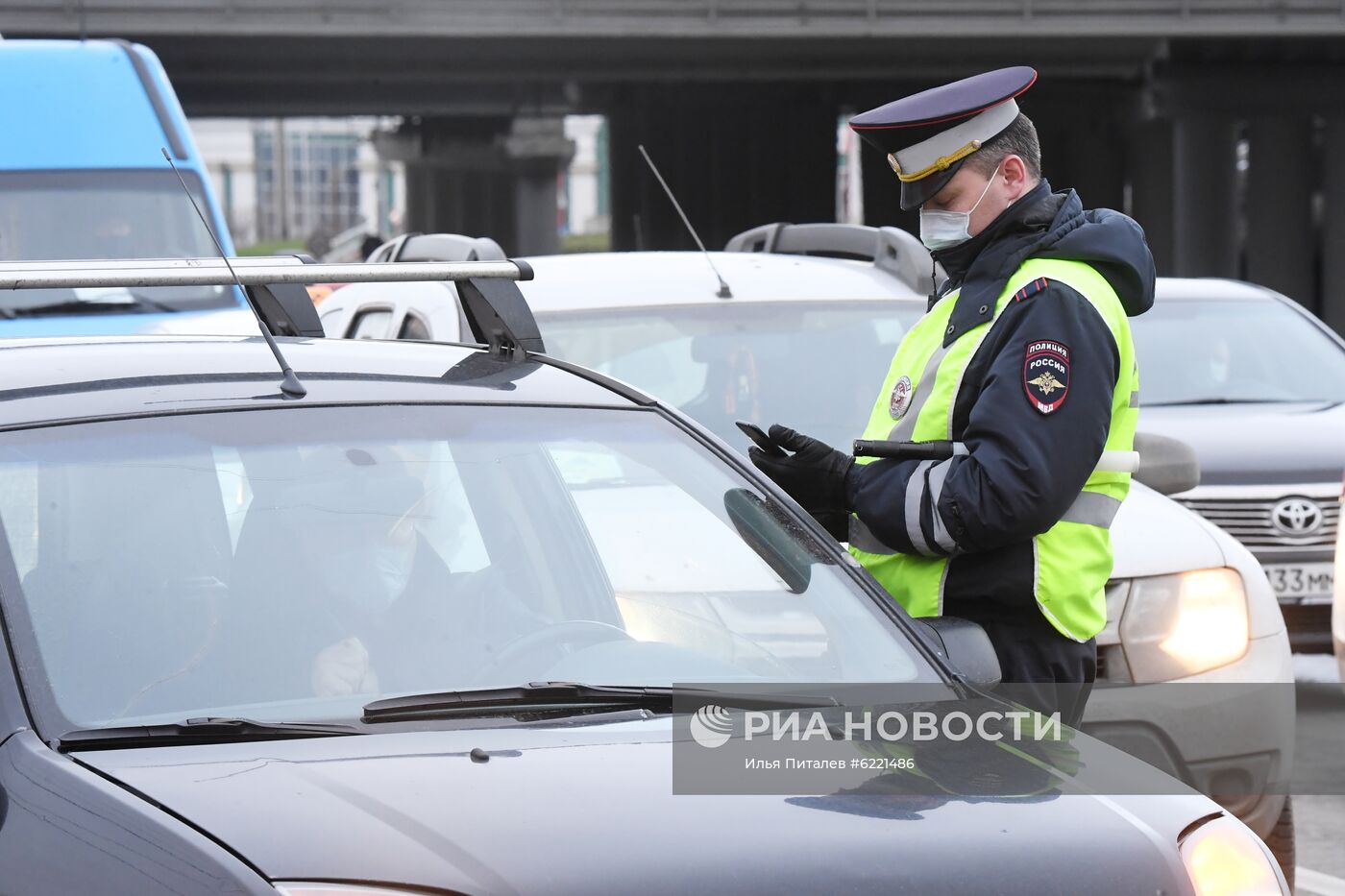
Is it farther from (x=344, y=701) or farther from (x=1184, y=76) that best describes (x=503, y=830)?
(x=1184, y=76)

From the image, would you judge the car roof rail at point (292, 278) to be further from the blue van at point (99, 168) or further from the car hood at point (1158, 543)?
the blue van at point (99, 168)

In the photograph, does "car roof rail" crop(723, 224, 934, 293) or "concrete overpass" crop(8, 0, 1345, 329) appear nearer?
"car roof rail" crop(723, 224, 934, 293)

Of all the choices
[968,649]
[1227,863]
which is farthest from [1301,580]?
[1227,863]

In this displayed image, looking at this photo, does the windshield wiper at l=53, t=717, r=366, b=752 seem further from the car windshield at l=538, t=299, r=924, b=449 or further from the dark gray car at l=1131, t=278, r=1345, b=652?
the dark gray car at l=1131, t=278, r=1345, b=652

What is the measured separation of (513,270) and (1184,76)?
3195 centimetres

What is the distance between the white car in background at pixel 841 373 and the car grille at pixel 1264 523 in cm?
214

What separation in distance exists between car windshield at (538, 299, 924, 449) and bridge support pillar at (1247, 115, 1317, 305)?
98.4 ft

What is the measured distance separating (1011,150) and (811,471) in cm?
73

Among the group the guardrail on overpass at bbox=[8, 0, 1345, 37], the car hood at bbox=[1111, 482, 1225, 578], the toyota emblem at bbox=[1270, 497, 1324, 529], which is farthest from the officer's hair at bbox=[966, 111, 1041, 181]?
the guardrail on overpass at bbox=[8, 0, 1345, 37]

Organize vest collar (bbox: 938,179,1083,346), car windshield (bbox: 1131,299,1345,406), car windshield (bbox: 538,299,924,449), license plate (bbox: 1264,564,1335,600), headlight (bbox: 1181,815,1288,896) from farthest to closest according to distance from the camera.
Answer: car windshield (bbox: 1131,299,1345,406), license plate (bbox: 1264,564,1335,600), car windshield (bbox: 538,299,924,449), vest collar (bbox: 938,179,1083,346), headlight (bbox: 1181,815,1288,896)

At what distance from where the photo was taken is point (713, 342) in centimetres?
565

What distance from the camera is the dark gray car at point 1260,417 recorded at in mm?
7789

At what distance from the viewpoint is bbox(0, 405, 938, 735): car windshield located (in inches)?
109

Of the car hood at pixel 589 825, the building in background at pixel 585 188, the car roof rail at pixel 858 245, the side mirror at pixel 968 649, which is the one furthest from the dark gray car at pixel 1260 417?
the building in background at pixel 585 188
